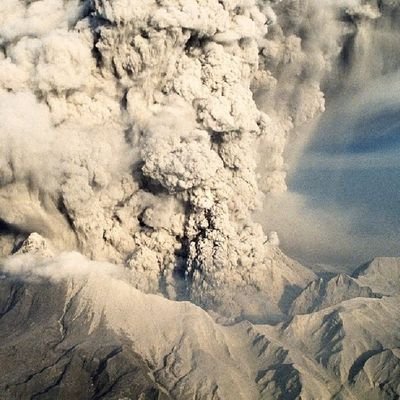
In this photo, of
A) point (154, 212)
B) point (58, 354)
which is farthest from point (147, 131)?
point (58, 354)

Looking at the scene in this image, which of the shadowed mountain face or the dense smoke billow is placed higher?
the dense smoke billow

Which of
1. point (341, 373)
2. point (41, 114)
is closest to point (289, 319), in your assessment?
point (341, 373)

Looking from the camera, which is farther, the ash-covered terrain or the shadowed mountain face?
the ash-covered terrain

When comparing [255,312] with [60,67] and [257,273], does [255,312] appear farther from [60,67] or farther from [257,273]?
[60,67]

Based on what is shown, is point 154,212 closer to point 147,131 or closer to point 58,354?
point 147,131
